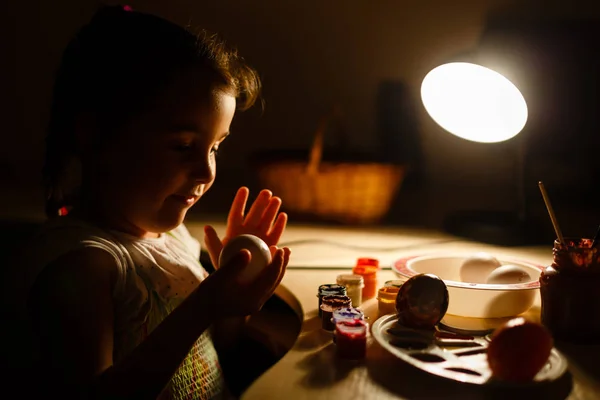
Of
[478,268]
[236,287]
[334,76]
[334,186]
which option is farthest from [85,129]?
[334,76]

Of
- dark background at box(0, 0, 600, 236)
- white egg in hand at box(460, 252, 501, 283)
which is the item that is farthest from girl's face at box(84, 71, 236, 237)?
dark background at box(0, 0, 600, 236)

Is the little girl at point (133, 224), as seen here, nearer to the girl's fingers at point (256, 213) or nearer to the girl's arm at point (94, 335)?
the girl's arm at point (94, 335)

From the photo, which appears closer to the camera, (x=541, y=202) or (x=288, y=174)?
(x=288, y=174)

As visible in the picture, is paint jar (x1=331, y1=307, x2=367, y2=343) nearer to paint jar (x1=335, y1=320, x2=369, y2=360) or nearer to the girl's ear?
paint jar (x1=335, y1=320, x2=369, y2=360)

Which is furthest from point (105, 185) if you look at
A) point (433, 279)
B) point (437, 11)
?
point (437, 11)

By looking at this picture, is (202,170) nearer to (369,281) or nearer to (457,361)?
(369,281)

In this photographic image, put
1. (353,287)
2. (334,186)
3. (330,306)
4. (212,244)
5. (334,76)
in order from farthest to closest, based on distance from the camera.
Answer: (334,76), (334,186), (212,244), (353,287), (330,306)

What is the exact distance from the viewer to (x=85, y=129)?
911 millimetres

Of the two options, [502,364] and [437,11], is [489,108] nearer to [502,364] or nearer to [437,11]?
[502,364]

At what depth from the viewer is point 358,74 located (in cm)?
226

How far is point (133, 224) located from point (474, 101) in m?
0.66

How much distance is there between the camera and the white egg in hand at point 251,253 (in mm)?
840

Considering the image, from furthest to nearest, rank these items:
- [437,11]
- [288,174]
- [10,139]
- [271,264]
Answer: [10,139] → [437,11] → [288,174] → [271,264]

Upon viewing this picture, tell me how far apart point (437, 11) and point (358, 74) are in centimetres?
37
